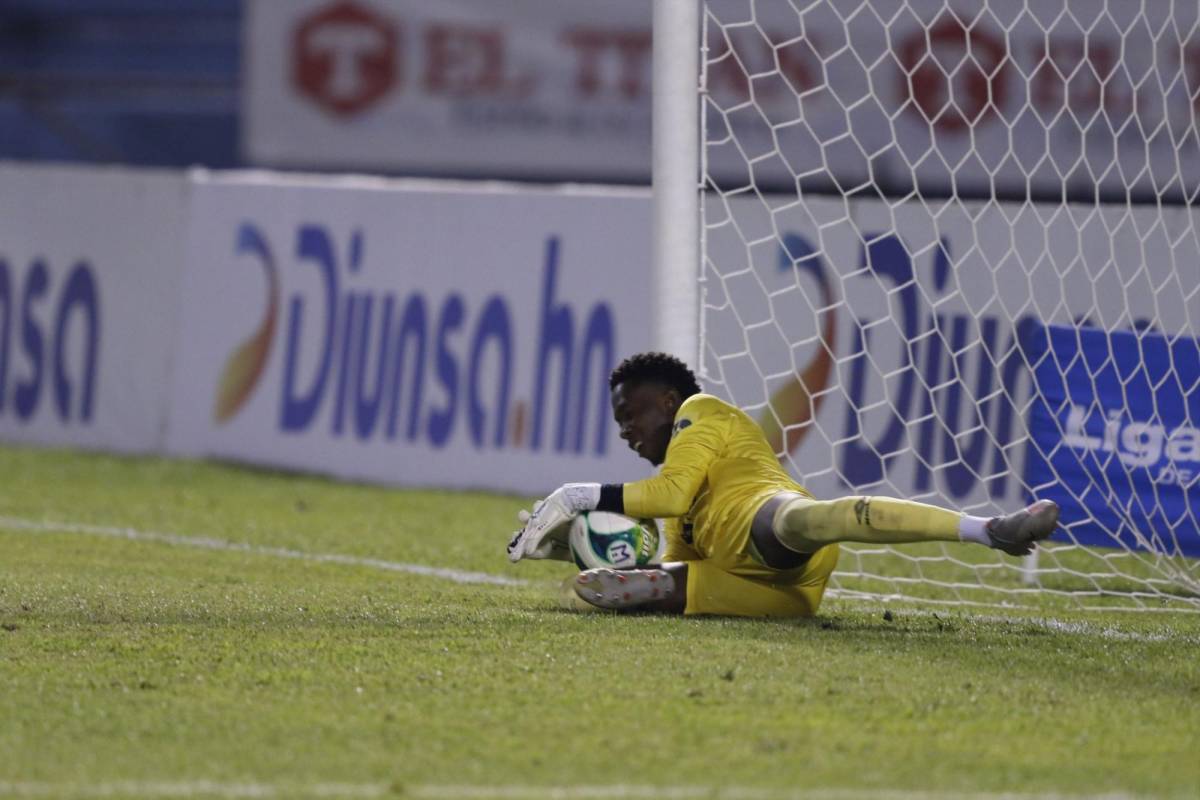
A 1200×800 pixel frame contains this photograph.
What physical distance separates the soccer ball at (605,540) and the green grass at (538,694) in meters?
0.20

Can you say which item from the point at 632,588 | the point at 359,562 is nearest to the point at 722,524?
the point at 632,588

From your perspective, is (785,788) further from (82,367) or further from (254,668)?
(82,367)

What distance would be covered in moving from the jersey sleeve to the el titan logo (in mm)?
10490

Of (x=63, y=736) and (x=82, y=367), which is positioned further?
(x=82, y=367)

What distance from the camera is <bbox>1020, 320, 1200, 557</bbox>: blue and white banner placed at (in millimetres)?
6891

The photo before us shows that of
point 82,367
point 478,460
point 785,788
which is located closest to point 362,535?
point 478,460

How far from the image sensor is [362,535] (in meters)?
8.03

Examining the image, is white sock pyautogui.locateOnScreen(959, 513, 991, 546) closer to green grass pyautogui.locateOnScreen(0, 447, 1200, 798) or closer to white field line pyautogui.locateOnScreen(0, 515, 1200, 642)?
green grass pyautogui.locateOnScreen(0, 447, 1200, 798)

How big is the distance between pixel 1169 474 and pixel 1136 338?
53 cm

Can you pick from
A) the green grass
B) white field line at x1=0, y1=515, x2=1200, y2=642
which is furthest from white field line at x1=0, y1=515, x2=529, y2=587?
the green grass

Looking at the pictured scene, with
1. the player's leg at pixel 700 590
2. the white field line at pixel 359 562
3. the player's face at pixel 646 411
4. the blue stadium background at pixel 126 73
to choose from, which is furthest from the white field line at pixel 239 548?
the blue stadium background at pixel 126 73

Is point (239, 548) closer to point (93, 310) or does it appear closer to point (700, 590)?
point (700, 590)

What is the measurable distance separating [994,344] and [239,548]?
3.27m

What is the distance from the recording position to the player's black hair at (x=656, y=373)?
5.79 meters
